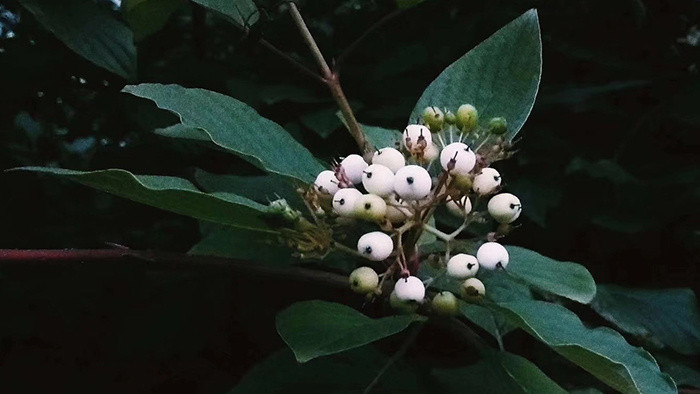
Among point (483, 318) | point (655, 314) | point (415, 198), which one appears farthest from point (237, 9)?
point (655, 314)

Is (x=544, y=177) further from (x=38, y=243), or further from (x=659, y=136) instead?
(x=38, y=243)

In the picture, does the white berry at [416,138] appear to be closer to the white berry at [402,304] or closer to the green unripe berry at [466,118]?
the green unripe berry at [466,118]

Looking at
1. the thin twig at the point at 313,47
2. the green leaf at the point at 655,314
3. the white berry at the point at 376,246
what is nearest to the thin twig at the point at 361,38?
the thin twig at the point at 313,47

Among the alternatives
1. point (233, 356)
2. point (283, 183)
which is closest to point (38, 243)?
point (233, 356)

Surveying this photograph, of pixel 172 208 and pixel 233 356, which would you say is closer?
pixel 172 208

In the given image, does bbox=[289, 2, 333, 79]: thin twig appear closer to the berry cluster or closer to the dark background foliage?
the berry cluster

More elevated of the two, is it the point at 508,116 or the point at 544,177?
Answer: the point at 508,116
